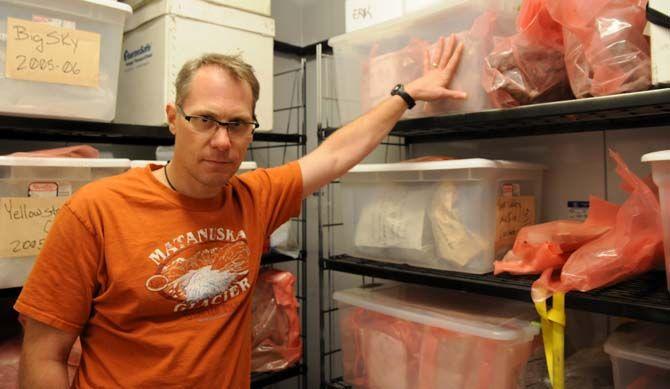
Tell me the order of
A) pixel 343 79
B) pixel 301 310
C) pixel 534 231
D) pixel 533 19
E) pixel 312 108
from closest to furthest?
1. pixel 533 19
2. pixel 534 231
3. pixel 343 79
4. pixel 301 310
5. pixel 312 108

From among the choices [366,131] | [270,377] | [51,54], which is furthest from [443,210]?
[51,54]

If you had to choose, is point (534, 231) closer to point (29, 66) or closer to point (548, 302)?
point (548, 302)

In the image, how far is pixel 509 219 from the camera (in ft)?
4.74

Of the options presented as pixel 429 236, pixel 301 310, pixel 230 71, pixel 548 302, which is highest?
pixel 230 71

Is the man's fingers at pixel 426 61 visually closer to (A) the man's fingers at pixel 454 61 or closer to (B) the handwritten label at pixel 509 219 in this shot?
(A) the man's fingers at pixel 454 61

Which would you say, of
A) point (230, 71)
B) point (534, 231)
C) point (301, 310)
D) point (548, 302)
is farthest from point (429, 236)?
point (301, 310)

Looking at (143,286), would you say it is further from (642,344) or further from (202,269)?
(642,344)

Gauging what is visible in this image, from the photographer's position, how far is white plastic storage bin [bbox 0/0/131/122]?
131 cm

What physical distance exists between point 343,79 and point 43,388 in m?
1.19

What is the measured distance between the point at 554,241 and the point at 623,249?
0.58 feet

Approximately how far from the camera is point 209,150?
3.70 ft

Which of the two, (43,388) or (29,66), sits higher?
(29,66)

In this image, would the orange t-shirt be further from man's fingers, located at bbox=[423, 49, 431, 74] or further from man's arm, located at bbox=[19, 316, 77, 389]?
man's fingers, located at bbox=[423, 49, 431, 74]

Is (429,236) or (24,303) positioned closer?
(24,303)
